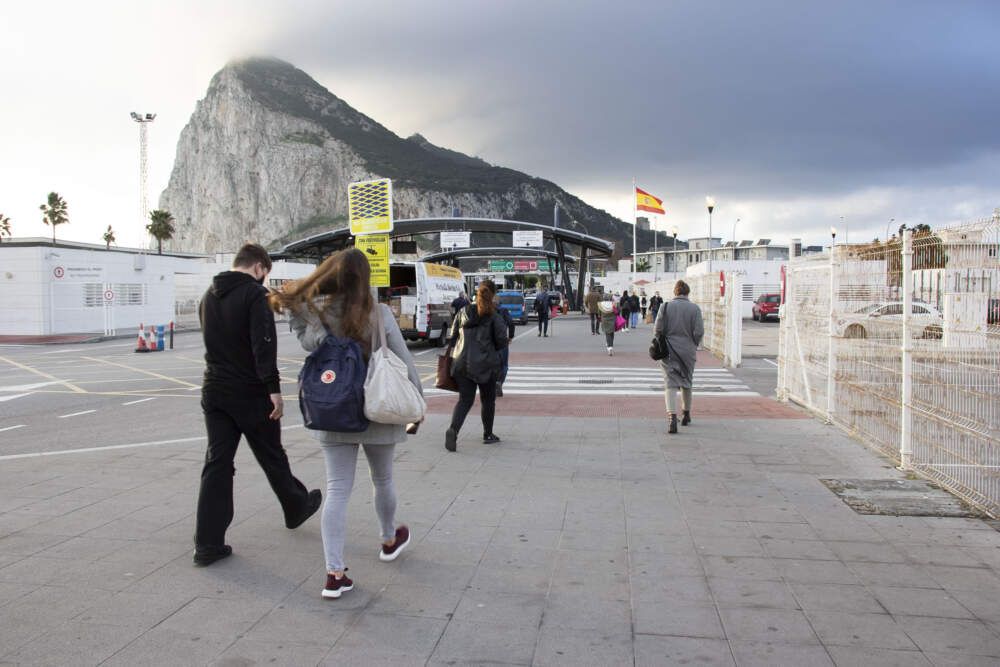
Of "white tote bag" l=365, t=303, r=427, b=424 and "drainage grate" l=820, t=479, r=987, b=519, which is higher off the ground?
"white tote bag" l=365, t=303, r=427, b=424

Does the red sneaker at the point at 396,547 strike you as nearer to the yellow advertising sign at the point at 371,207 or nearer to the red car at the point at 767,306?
the yellow advertising sign at the point at 371,207

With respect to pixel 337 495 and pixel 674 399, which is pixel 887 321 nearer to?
pixel 674 399

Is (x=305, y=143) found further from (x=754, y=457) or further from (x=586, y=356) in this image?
(x=754, y=457)

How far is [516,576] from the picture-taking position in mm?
4098

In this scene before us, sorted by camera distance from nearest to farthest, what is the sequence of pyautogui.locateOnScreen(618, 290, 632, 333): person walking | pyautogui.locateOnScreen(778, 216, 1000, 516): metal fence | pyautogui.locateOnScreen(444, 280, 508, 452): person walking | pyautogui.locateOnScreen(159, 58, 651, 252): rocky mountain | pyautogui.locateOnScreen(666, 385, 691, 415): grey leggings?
pyautogui.locateOnScreen(778, 216, 1000, 516): metal fence, pyautogui.locateOnScreen(444, 280, 508, 452): person walking, pyautogui.locateOnScreen(666, 385, 691, 415): grey leggings, pyautogui.locateOnScreen(618, 290, 632, 333): person walking, pyautogui.locateOnScreen(159, 58, 651, 252): rocky mountain

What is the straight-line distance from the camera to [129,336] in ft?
102

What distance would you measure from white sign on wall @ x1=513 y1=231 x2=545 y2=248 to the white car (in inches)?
1967

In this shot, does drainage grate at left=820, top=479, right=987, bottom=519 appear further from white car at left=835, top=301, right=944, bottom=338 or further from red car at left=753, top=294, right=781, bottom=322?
red car at left=753, top=294, right=781, bottom=322

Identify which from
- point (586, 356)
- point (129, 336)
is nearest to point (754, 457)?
point (586, 356)

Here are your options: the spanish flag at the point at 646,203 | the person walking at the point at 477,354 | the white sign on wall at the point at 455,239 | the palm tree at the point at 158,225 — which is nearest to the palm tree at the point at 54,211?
the palm tree at the point at 158,225

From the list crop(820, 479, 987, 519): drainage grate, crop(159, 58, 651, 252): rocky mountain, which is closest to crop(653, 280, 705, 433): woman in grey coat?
crop(820, 479, 987, 519): drainage grate

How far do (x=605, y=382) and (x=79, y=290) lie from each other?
87.2 feet

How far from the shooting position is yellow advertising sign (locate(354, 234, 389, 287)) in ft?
40.6

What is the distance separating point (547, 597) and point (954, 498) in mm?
3707
